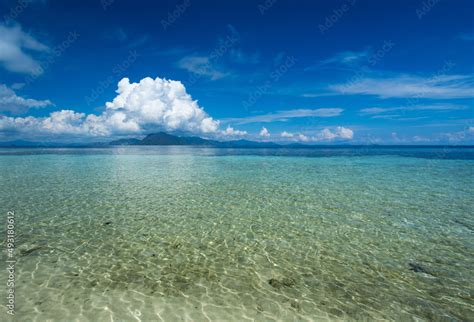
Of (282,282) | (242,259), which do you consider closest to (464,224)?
(282,282)

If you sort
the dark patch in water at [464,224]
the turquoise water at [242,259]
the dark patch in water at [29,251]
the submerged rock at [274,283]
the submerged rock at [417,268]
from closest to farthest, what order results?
the turquoise water at [242,259], the submerged rock at [274,283], the submerged rock at [417,268], the dark patch in water at [29,251], the dark patch in water at [464,224]

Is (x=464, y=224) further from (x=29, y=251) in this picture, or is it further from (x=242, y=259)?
(x=29, y=251)

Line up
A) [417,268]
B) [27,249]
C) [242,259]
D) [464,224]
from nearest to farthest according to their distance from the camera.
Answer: [417,268] < [242,259] < [27,249] < [464,224]

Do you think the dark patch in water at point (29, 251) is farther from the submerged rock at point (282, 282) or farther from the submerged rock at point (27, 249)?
the submerged rock at point (282, 282)

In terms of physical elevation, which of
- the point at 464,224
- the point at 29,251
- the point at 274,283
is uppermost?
the point at 464,224

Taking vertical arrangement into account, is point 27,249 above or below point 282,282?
above

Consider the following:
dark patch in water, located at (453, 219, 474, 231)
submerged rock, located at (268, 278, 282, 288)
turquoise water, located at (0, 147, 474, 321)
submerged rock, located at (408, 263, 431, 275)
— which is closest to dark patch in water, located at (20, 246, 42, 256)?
turquoise water, located at (0, 147, 474, 321)

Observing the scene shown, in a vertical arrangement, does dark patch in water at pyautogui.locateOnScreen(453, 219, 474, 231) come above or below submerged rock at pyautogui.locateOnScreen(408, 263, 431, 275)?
above

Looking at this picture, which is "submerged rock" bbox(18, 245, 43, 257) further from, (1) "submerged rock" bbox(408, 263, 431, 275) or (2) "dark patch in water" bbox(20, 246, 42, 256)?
(1) "submerged rock" bbox(408, 263, 431, 275)

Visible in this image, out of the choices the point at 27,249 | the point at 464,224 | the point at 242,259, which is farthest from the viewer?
the point at 464,224

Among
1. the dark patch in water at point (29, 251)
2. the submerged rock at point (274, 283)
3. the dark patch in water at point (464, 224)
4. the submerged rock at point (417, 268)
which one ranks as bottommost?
the submerged rock at point (274, 283)

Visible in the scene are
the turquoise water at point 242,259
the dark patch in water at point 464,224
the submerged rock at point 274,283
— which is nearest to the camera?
the turquoise water at point 242,259

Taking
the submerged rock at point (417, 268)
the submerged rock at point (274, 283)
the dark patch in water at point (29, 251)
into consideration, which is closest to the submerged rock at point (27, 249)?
the dark patch in water at point (29, 251)

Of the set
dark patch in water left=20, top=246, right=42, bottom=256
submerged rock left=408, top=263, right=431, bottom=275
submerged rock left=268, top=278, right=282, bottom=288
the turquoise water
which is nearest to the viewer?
the turquoise water
